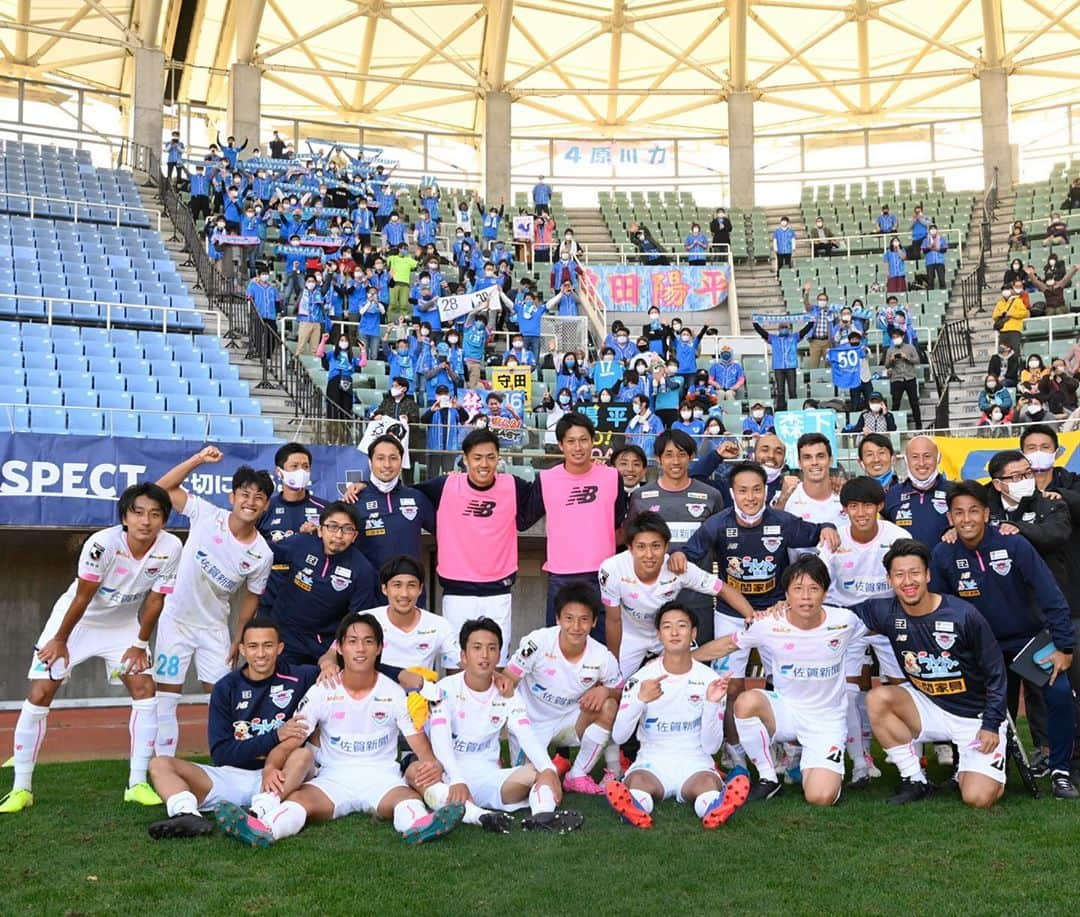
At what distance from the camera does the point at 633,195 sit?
3384 cm

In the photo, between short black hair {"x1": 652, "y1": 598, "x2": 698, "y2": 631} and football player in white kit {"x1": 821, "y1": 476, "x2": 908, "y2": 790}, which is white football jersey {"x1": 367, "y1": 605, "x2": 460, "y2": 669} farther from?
football player in white kit {"x1": 821, "y1": 476, "x2": 908, "y2": 790}

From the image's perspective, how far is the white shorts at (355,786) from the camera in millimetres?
6895

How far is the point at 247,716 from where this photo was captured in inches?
279

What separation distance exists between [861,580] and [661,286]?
784 inches

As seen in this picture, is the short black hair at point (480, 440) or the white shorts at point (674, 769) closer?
the white shorts at point (674, 769)

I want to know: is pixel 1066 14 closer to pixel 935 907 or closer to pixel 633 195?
pixel 633 195

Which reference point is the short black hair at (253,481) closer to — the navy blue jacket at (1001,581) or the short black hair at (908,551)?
the short black hair at (908,551)

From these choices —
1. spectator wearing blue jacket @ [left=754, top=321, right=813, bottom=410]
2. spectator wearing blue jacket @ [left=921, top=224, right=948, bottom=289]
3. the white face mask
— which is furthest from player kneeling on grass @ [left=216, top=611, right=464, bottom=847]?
spectator wearing blue jacket @ [left=921, top=224, right=948, bottom=289]

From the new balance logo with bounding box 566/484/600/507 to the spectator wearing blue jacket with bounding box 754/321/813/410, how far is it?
1275 centimetres

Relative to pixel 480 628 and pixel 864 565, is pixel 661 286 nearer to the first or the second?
pixel 864 565

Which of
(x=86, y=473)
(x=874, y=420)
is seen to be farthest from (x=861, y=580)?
(x=874, y=420)

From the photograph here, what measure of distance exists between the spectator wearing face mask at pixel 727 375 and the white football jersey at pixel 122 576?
13643 millimetres

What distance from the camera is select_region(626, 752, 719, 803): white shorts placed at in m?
7.21

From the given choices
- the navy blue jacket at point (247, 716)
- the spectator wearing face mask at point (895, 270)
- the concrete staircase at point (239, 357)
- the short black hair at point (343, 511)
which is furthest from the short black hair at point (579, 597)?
the spectator wearing face mask at point (895, 270)
